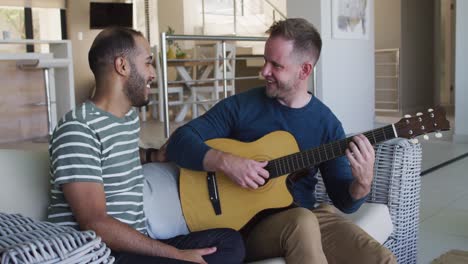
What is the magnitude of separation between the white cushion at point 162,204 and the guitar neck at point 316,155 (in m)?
Answer: 0.29

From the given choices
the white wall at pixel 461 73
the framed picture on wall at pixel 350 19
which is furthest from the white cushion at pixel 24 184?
the white wall at pixel 461 73

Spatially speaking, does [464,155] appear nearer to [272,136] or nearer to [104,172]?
[272,136]

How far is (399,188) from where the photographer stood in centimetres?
198

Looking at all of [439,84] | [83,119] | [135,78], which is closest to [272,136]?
[135,78]

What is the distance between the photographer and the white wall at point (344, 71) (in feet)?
16.3

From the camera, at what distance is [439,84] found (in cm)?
923

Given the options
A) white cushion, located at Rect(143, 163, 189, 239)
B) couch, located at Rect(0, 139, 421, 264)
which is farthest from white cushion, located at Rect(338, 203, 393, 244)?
white cushion, located at Rect(143, 163, 189, 239)

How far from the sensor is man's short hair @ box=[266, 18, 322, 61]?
1825mm

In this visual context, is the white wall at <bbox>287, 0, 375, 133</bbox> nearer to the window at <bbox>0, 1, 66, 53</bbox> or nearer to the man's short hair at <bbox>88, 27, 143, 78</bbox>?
the man's short hair at <bbox>88, 27, 143, 78</bbox>

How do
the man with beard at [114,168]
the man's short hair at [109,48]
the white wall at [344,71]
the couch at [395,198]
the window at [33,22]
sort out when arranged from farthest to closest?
the window at [33,22], the white wall at [344,71], the couch at [395,198], the man's short hair at [109,48], the man with beard at [114,168]

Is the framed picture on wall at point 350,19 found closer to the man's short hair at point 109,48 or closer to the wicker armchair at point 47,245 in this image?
the man's short hair at point 109,48

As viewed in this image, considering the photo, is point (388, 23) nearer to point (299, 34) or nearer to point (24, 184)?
point (299, 34)

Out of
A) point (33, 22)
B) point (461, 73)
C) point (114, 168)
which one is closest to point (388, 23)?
point (461, 73)

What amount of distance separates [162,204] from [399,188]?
0.83 meters
